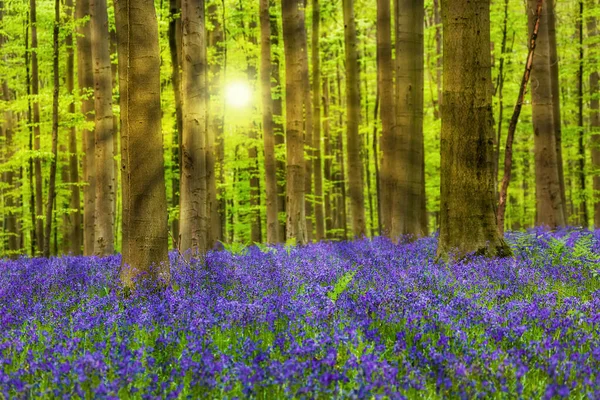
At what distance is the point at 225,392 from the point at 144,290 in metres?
3.25

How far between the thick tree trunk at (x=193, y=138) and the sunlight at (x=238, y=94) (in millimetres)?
11374

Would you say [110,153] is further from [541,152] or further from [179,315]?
[541,152]

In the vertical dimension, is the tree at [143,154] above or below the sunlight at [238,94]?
below

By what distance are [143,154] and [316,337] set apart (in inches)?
150

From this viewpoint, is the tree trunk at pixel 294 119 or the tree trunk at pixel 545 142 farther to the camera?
the tree trunk at pixel 545 142

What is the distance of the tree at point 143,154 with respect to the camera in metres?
6.42

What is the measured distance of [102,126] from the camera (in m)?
13.1

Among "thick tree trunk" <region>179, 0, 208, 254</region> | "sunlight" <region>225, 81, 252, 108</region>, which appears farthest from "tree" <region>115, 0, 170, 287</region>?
"sunlight" <region>225, 81, 252, 108</region>

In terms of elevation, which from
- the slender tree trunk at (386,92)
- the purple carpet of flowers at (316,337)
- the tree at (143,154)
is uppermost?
the slender tree trunk at (386,92)

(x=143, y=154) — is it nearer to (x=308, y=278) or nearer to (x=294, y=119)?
(x=308, y=278)

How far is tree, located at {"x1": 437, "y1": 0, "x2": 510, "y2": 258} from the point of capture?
8.12 meters

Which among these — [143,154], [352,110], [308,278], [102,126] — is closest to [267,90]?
[352,110]

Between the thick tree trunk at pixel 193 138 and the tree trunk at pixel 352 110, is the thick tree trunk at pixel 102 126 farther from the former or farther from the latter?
the tree trunk at pixel 352 110

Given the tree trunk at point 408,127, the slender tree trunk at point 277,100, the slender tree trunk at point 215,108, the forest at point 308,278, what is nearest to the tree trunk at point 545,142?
the forest at point 308,278
